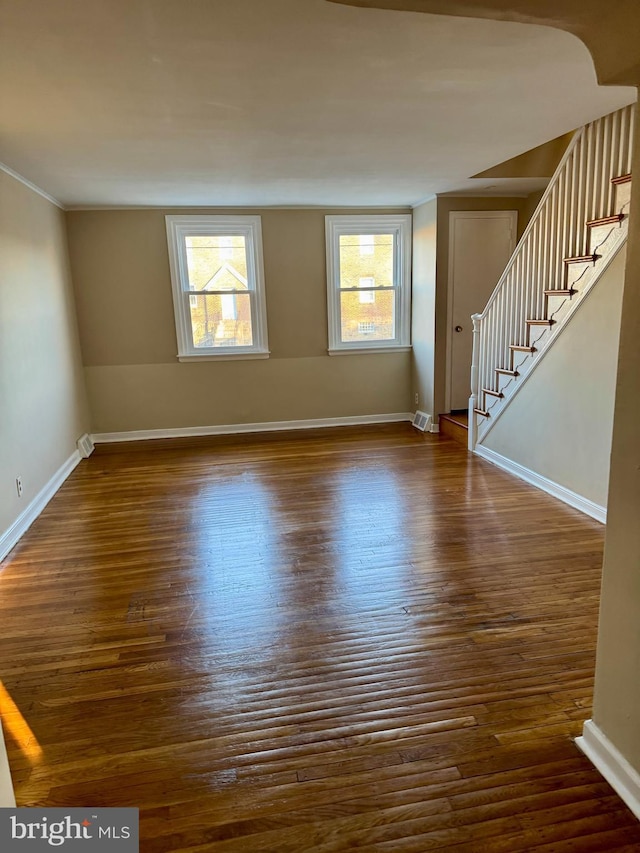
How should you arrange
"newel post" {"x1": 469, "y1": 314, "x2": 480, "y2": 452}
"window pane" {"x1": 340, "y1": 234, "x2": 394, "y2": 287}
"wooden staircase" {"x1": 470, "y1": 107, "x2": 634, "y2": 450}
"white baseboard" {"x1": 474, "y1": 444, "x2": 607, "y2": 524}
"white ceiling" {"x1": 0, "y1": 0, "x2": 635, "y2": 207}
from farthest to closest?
"window pane" {"x1": 340, "y1": 234, "x2": 394, "y2": 287}, "newel post" {"x1": 469, "y1": 314, "x2": 480, "y2": 452}, "white baseboard" {"x1": 474, "y1": 444, "x2": 607, "y2": 524}, "wooden staircase" {"x1": 470, "y1": 107, "x2": 634, "y2": 450}, "white ceiling" {"x1": 0, "y1": 0, "x2": 635, "y2": 207}

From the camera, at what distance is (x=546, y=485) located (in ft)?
13.7

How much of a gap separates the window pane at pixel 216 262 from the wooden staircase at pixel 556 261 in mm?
2718

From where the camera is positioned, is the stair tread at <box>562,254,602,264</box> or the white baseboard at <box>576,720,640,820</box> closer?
the white baseboard at <box>576,720,640,820</box>

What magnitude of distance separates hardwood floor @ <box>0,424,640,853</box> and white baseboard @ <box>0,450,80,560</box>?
0.10m

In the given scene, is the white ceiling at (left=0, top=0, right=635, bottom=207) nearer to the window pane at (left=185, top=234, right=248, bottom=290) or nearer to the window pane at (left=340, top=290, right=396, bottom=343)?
the window pane at (left=185, top=234, right=248, bottom=290)

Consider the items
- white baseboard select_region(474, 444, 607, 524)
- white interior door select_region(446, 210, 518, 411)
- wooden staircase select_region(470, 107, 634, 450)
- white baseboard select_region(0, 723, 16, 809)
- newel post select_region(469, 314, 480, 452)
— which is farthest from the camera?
white interior door select_region(446, 210, 518, 411)

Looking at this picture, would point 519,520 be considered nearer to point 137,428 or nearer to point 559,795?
point 559,795

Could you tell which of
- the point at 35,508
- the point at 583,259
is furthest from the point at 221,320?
the point at 583,259

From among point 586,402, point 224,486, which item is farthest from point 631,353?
point 224,486

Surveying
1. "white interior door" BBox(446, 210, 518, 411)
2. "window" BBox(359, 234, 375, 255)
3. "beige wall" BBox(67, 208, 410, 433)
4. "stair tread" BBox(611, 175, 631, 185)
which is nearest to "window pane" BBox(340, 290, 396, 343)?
"beige wall" BBox(67, 208, 410, 433)

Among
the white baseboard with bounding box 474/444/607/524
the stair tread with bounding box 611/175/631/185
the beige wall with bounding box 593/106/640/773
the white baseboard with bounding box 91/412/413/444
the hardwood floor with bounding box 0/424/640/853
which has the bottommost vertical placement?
the hardwood floor with bounding box 0/424/640/853

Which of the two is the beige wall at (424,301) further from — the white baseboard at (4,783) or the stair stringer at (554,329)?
the white baseboard at (4,783)

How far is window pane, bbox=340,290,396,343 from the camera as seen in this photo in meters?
6.26

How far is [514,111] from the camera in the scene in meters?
2.98
